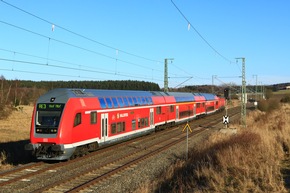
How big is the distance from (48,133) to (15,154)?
4.18 m

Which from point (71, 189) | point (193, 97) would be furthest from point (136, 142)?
point (193, 97)

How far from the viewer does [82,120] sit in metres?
16.6

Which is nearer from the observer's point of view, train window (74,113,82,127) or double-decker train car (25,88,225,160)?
double-decker train car (25,88,225,160)

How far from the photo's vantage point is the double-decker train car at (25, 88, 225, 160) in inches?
608

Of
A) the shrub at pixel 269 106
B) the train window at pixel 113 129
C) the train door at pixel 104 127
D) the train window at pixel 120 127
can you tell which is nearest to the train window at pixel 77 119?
the train door at pixel 104 127

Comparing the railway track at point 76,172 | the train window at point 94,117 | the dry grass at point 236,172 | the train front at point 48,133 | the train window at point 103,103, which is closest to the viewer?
the dry grass at point 236,172

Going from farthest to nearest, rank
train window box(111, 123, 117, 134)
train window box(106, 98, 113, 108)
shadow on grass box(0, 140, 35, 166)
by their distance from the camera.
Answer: train window box(111, 123, 117, 134), train window box(106, 98, 113, 108), shadow on grass box(0, 140, 35, 166)

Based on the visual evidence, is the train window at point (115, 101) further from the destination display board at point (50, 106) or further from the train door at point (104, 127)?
the destination display board at point (50, 106)

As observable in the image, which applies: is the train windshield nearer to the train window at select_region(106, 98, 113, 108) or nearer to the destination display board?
the destination display board

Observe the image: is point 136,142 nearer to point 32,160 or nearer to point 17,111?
point 32,160

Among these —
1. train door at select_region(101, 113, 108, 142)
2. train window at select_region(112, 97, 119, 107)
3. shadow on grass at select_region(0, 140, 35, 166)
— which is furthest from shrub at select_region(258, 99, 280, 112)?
shadow on grass at select_region(0, 140, 35, 166)

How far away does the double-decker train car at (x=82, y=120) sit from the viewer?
15438 millimetres

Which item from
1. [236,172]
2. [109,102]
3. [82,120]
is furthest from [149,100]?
[236,172]

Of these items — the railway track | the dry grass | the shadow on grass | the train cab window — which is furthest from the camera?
the train cab window
